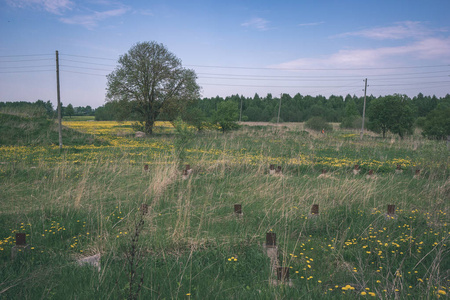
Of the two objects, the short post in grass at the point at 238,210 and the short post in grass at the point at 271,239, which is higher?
the short post in grass at the point at 271,239

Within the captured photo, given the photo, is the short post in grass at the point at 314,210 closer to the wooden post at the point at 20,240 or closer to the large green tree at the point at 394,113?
the wooden post at the point at 20,240

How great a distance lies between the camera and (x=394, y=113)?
96.4 feet

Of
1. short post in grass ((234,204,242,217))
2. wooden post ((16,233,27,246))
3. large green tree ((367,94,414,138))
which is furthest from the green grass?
large green tree ((367,94,414,138))

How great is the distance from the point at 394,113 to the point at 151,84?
26342mm

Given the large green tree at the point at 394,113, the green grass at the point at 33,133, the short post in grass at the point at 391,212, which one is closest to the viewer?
the short post in grass at the point at 391,212

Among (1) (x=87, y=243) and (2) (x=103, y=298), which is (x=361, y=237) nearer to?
(2) (x=103, y=298)

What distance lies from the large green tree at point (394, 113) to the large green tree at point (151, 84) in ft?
68.3

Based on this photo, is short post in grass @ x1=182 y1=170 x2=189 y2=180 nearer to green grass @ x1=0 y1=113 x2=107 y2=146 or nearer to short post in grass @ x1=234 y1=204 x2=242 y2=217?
short post in grass @ x1=234 y1=204 x2=242 y2=217

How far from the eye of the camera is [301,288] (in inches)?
126

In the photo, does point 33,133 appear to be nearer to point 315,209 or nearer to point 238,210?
point 238,210

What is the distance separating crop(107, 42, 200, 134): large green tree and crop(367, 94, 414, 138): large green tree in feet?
68.3

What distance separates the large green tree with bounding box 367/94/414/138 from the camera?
96.6 feet

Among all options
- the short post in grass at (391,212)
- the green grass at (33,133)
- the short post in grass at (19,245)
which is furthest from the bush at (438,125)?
the short post in grass at (19,245)

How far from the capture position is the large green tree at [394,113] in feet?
96.6
